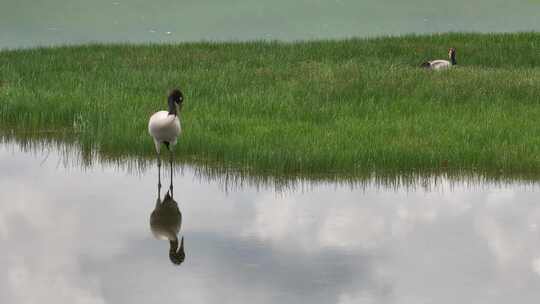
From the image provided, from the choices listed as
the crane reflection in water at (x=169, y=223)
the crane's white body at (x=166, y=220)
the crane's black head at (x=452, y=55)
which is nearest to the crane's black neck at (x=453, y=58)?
the crane's black head at (x=452, y=55)

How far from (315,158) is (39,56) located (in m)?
14.2

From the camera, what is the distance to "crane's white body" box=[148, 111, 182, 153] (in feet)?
54.9

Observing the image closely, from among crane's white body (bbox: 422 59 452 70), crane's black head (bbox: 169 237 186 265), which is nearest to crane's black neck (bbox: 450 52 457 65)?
crane's white body (bbox: 422 59 452 70)

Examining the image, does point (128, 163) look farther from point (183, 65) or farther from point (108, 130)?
point (183, 65)

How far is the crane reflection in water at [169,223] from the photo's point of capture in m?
12.3

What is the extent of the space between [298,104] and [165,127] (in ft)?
17.9

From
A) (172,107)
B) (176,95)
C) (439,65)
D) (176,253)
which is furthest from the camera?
(439,65)

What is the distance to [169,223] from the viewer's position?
45.5 feet

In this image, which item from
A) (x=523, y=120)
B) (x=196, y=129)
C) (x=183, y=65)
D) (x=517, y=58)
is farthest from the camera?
(x=517, y=58)

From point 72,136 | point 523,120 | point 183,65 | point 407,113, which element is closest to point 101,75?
point 183,65

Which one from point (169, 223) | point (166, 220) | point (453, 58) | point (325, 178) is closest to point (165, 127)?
point (325, 178)

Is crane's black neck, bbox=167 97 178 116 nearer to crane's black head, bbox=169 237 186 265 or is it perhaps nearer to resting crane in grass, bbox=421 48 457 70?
crane's black head, bbox=169 237 186 265

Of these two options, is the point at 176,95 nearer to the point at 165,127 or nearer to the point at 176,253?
the point at 165,127

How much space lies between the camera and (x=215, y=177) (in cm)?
1656
